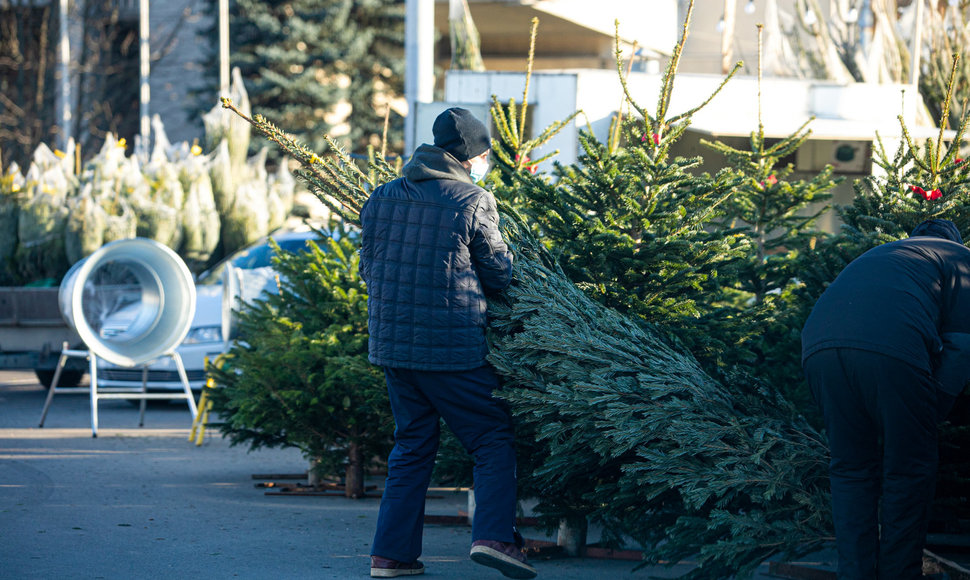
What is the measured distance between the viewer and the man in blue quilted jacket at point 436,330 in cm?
444

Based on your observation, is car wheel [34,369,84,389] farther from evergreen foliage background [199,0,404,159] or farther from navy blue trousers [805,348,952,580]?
evergreen foliage background [199,0,404,159]

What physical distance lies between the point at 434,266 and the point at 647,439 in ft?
3.52

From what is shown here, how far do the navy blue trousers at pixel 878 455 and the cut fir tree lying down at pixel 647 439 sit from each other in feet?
0.88

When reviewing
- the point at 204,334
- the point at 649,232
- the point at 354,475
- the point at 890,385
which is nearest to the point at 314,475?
the point at 354,475

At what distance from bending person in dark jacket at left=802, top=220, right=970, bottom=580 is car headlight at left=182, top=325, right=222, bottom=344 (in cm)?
760

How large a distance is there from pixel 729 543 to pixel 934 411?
834 mm

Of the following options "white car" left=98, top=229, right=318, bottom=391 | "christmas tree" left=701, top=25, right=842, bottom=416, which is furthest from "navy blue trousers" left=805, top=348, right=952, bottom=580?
"white car" left=98, top=229, right=318, bottom=391

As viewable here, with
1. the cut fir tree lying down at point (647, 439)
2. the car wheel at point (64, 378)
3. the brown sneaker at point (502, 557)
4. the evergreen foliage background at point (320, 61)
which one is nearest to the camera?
the cut fir tree lying down at point (647, 439)

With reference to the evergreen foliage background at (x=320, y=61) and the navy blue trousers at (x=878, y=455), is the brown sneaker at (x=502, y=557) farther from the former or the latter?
the evergreen foliage background at (x=320, y=61)

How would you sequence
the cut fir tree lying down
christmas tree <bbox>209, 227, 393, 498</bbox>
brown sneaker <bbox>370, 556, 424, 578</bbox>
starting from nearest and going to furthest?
the cut fir tree lying down, brown sneaker <bbox>370, 556, 424, 578</bbox>, christmas tree <bbox>209, 227, 393, 498</bbox>

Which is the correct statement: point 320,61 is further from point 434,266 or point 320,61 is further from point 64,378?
point 434,266

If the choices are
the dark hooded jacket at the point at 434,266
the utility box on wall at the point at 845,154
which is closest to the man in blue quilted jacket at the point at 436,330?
the dark hooded jacket at the point at 434,266

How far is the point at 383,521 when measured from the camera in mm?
4574

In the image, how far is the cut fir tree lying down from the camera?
4.10m
